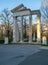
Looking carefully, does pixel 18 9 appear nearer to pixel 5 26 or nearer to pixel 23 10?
pixel 23 10

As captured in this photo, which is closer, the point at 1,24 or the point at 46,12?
the point at 46,12

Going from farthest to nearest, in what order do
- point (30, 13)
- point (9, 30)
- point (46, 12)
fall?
point (9, 30) < point (46, 12) < point (30, 13)

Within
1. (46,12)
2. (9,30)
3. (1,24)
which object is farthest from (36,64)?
(1,24)

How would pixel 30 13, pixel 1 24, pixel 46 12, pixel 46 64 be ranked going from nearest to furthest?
pixel 46 64
pixel 30 13
pixel 46 12
pixel 1 24

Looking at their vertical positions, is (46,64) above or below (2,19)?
below

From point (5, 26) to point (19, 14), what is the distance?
2362cm

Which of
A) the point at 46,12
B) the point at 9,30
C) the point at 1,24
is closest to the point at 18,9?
the point at 46,12

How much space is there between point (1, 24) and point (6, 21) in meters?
3.24

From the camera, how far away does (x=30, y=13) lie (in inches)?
1709

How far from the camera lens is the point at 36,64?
12.1 meters

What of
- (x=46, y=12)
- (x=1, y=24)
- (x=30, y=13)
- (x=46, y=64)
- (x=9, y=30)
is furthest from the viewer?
(x=1, y=24)

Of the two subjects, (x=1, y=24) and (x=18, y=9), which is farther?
(x=1, y=24)

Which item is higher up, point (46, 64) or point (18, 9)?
point (18, 9)

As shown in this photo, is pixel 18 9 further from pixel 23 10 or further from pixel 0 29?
pixel 0 29
